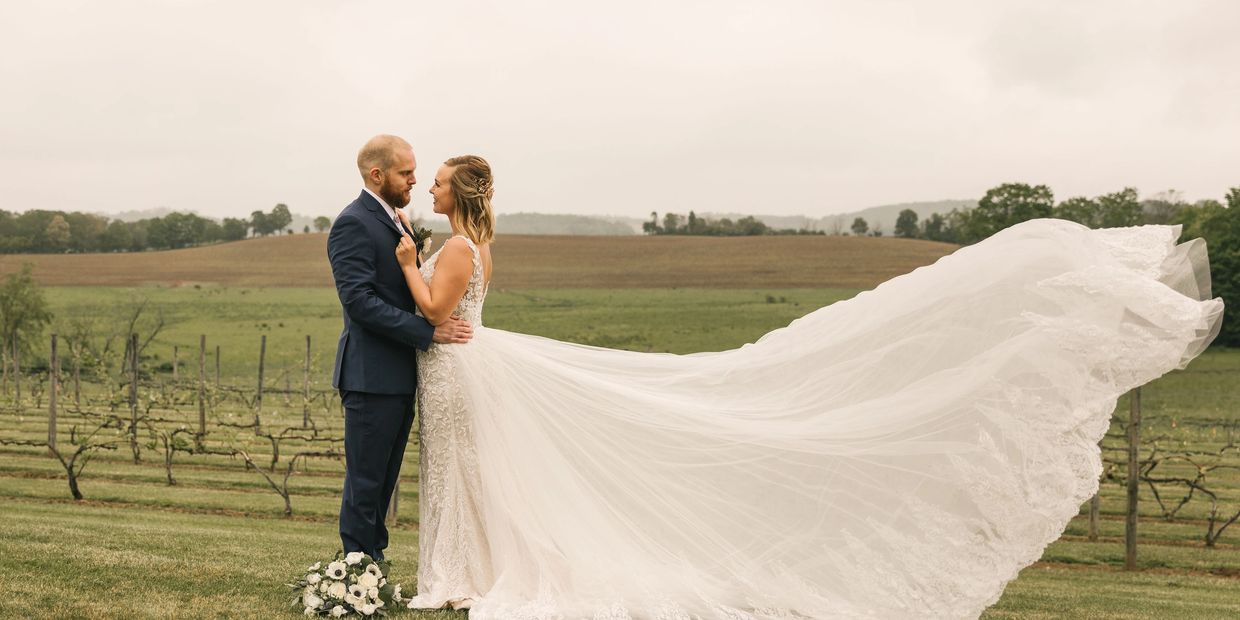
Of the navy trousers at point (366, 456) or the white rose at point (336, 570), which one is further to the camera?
the navy trousers at point (366, 456)

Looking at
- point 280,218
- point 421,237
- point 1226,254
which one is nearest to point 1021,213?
point 1226,254

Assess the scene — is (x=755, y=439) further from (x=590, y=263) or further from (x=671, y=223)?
(x=671, y=223)

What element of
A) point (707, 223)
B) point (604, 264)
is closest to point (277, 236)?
point (604, 264)

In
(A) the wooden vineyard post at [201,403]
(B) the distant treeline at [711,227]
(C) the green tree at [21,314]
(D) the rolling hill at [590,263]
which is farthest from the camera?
(B) the distant treeline at [711,227]

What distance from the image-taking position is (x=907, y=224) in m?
80.8

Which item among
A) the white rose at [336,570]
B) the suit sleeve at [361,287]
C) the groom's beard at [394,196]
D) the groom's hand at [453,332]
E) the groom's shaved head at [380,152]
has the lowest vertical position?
the white rose at [336,570]

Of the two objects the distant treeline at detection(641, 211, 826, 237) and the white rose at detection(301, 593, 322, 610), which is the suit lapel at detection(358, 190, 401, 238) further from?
the distant treeline at detection(641, 211, 826, 237)

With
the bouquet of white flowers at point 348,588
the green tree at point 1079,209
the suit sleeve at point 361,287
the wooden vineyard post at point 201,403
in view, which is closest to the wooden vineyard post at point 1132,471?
the suit sleeve at point 361,287

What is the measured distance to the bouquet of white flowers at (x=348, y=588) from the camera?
206 inches

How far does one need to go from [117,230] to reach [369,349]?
7629cm

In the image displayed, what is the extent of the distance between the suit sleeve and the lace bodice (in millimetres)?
318

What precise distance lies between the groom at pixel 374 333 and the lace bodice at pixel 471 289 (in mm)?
122

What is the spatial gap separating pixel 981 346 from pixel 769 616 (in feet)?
6.39

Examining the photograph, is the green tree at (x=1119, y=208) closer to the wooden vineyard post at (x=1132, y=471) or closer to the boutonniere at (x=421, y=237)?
the wooden vineyard post at (x=1132, y=471)
